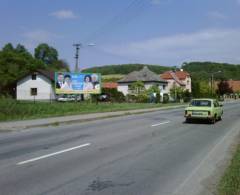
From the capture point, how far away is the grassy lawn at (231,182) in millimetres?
7168

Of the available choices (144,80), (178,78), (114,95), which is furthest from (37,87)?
(178,78)

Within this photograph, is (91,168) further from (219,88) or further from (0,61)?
(219,88)

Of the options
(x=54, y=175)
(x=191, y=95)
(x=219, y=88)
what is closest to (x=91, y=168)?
(x=54, y=175)

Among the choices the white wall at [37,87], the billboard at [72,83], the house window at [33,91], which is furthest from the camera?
the house window at [33,91]

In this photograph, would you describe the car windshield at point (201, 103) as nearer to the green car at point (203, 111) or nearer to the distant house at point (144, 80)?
the green car at point (203, 111)

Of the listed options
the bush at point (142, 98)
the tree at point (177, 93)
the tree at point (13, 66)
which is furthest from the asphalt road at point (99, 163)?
the tree at point (13, 66)

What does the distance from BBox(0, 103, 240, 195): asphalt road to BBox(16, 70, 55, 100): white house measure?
192ft

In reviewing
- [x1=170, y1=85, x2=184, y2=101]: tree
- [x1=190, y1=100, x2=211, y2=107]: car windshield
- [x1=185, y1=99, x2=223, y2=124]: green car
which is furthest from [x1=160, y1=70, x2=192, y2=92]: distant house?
[x1=185, y1=99, x2=223, y2=124]: green car

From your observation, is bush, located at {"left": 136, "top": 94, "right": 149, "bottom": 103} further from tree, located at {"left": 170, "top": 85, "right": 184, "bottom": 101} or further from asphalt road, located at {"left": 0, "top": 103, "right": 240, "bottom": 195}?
asphalt road, located at {"left": 0, "top": 103, "right": 240, "bottom": 195}

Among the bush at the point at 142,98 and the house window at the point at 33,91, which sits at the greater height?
the house window at the point at 33,91

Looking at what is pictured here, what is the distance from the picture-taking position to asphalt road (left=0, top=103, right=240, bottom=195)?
7.80m

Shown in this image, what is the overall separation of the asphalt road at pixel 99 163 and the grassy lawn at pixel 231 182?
798 mm

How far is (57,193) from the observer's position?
23.9ft

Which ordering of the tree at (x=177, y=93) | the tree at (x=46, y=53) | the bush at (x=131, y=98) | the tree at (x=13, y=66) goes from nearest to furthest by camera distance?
1. the bush at (x=131, y=98)
2. the tree at (x=177, y=93)
3. the tree at (x=13, y=66)
4. the tree at (x=46, y=53)
